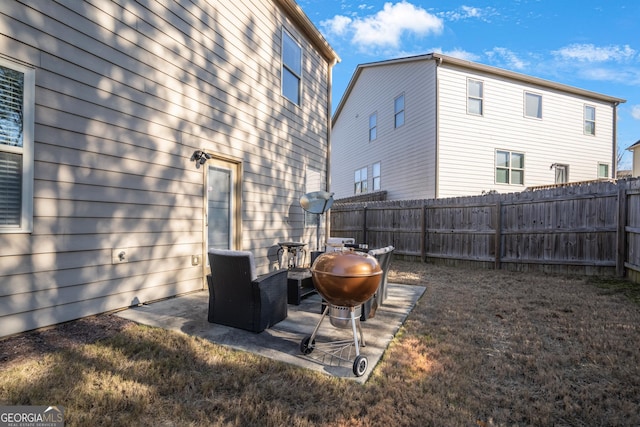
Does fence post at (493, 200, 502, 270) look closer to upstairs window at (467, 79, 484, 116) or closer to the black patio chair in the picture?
upstairs window at (467, 79, 484, 116)

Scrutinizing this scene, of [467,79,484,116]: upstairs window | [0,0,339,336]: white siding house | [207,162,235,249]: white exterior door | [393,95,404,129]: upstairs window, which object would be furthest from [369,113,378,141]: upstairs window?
[207,162,235,249]: white exterior door

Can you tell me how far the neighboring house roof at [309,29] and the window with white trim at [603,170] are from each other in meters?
13.5

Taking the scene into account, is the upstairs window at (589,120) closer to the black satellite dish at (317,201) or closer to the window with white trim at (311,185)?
the window with white trim at (311,185)

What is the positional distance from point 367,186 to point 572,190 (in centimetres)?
967

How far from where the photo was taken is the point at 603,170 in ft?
46.9

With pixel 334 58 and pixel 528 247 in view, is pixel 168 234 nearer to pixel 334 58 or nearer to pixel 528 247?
pixel 334 58

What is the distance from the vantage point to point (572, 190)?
6.64 m

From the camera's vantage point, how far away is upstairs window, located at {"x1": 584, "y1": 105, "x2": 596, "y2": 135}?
1385cm

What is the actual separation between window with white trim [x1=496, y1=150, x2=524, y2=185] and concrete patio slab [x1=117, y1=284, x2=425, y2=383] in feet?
33.1

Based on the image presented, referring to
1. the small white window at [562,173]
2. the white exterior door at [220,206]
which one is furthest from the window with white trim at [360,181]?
the white exterior door at [220,206]

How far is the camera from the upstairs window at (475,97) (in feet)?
38.8

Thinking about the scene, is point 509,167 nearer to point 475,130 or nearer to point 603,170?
point 475,130

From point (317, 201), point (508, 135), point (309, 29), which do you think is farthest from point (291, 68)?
point (508, 135)

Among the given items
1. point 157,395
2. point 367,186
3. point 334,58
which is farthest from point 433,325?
point 367,186
